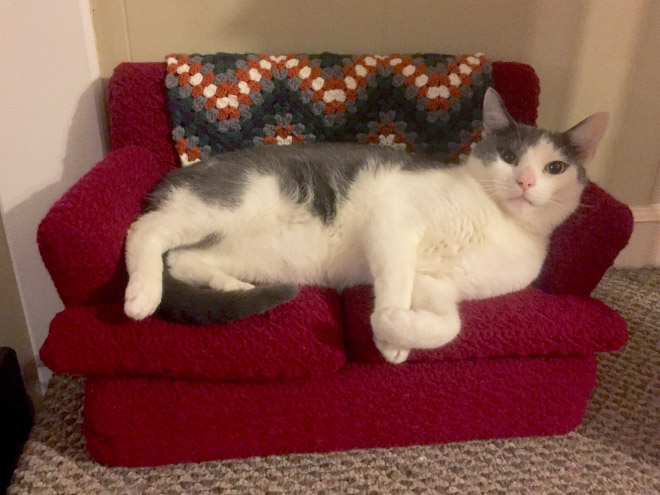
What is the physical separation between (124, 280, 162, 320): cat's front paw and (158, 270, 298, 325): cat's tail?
3 centimetres

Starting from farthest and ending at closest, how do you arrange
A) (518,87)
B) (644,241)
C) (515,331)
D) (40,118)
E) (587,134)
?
(644,241), (518,87), (40,118), (587,134), (515,331)

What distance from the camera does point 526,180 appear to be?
1.10 m

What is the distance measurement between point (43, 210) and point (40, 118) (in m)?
0.25

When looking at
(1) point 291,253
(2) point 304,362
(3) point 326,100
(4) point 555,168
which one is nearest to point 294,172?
(1) point 291,253

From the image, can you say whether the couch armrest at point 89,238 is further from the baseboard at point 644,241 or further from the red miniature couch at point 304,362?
the baseboard at point 644,241

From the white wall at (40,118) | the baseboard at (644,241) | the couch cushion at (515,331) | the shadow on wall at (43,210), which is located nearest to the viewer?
the couch cushion at (515,331)

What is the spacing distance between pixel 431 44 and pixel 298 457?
4.18ft

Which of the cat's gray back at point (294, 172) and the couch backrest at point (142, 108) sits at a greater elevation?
the couch backrest at point (142, 108)

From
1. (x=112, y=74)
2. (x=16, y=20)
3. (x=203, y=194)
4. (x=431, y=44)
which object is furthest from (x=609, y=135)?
(x=16, y=20)

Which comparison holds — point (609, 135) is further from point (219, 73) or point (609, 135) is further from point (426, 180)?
point (219, 73)

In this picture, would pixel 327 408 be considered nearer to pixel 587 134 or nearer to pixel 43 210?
pixel 587 134

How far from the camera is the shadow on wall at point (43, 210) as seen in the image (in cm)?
139

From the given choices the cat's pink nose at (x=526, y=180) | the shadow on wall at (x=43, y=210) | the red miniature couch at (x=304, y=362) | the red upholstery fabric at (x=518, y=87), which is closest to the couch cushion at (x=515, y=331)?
the red miniature couch at (x=304, y=362)

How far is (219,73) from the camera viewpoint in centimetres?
139
